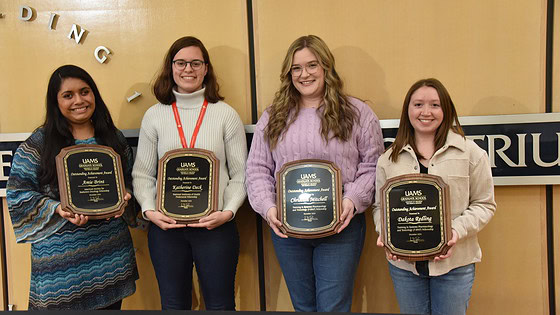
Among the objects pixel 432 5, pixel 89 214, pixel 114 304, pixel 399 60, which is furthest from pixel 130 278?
pixel 432 5

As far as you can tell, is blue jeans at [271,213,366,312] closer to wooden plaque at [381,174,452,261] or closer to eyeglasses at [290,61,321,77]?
wooden plaque at [381,174,452,261]

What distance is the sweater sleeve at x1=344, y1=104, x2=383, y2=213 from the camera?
6.31 feet

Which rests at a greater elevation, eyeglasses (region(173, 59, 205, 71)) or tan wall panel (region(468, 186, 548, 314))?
eyeglasses (region(173, 59, 205, 71))

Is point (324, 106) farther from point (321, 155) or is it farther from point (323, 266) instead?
point (323, 266)

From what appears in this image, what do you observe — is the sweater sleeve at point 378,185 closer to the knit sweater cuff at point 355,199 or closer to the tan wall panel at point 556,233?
the knit sweater cuff at point 355,199

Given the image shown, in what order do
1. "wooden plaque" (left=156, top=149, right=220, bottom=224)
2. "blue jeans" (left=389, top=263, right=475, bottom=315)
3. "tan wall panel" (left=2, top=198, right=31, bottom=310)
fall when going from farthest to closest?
1. "tan wall panel" (left=2, top=198, right=31, bottom=310)
2. "wooden plaque" (left=156, top=149, right=220, bottom=224)
3. "blue jeans" (left=389, top=263, right=475, bottom=315)

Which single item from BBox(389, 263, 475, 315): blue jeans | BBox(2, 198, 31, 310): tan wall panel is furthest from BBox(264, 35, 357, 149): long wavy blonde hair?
BBox(2, 198, 31, 310): tan wall panel

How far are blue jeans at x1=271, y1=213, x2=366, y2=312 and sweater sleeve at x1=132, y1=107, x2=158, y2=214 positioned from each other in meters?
0.68

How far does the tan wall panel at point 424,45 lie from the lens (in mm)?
2260

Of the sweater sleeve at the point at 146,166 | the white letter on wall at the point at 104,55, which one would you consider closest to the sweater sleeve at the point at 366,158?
the sweater sleeve at the point at 146,166

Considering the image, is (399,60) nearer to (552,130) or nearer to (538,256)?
(552,130)

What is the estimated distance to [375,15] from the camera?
2359mm

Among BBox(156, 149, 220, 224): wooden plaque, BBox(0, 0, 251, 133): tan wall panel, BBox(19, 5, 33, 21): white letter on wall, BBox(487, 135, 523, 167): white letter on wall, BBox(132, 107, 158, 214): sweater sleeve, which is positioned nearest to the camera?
BBox(156, 149, 220, 224): wooden plaque

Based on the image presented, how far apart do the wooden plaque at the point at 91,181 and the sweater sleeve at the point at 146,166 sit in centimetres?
13
